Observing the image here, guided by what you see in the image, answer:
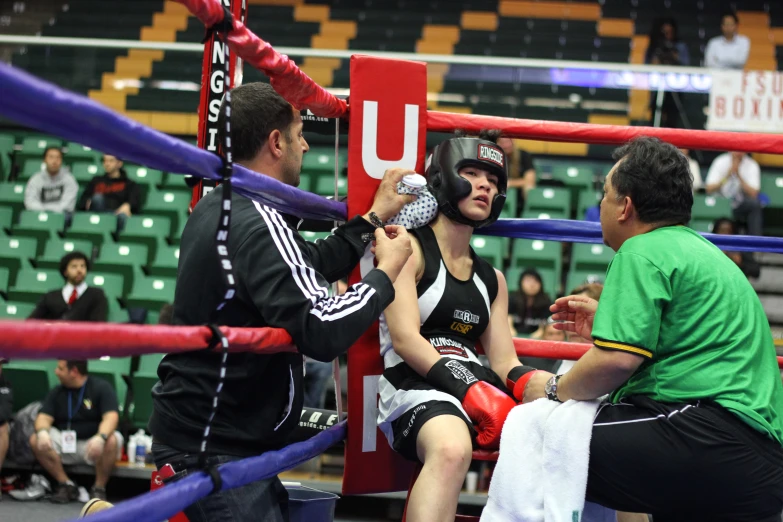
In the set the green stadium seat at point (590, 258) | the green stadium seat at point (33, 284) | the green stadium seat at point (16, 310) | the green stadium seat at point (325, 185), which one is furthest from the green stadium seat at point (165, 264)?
the green stadium seat at point (590, 258)

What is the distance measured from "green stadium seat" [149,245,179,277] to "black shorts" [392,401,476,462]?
4.84 meters

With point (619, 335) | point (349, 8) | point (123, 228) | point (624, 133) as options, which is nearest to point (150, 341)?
point (619, 335)

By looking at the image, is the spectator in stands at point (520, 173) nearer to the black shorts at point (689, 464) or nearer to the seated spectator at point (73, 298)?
the seated spectator at point (73, 298)

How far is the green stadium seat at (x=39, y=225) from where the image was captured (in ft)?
23.8

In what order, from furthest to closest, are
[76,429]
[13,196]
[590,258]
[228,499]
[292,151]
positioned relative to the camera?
[13,196] < [590,258] < [76,429] < [292,151] < [228,499]

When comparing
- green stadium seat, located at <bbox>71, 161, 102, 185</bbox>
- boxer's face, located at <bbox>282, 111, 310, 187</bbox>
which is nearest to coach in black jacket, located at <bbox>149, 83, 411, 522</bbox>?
boxer's face, located at <bbox>282, 111, 310, 187</bbox>

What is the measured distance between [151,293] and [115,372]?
800 millimetres

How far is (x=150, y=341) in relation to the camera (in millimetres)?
1251

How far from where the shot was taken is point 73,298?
6.11m

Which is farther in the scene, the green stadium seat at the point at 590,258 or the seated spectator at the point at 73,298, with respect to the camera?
the green stadium seat at the point at 590,258

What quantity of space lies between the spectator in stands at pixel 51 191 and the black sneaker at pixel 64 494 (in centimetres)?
304

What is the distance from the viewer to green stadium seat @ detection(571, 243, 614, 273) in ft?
21.6

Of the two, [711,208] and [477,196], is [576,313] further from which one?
[711,208]

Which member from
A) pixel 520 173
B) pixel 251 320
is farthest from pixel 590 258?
pixel 251 320
